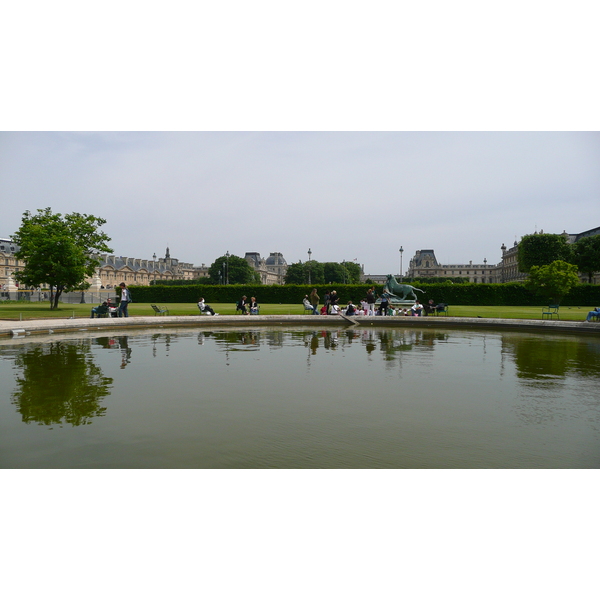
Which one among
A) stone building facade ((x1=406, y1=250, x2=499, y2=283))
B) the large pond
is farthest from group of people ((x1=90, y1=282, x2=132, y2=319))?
stone building facade ((x1=406, y1=250, x2=499, y2=283))

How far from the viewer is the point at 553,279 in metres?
37.8

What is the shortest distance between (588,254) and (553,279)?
125 feet

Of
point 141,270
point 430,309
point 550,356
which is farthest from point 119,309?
point 141,270

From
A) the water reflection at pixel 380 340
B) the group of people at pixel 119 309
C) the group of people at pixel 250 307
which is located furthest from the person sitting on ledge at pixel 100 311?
the water reflection at pixel 380 340

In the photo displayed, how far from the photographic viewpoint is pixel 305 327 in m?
19.6

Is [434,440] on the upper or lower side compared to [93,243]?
lower

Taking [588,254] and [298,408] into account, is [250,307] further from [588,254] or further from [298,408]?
[588,254]

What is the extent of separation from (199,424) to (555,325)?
53.0ft

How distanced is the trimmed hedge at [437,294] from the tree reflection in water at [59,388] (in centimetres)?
3632

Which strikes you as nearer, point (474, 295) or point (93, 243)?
point (93, 243)

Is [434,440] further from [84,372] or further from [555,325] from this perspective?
[555,325]

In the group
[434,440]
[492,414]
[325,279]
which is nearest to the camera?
[434,440]

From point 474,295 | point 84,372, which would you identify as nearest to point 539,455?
point 84,372

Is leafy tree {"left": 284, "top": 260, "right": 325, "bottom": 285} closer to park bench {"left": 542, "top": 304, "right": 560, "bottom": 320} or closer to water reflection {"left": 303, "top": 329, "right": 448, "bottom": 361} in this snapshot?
park bench {"left": 542, "top": 304, "right": 560, "bottom": 320}
